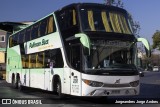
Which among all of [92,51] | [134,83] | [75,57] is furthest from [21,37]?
[134,83]

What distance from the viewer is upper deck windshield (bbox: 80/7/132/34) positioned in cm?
1548

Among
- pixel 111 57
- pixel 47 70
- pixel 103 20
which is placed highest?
pixel 103 20

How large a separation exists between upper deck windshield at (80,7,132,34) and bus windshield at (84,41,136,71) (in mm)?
691

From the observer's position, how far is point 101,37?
15180 mm

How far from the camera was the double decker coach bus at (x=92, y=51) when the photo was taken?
1484 centimetres

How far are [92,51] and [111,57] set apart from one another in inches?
31.3

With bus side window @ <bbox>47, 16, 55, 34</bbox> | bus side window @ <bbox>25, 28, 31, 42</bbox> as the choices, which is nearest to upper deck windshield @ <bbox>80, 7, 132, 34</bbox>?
bus side window @ <bbox>47, 16, 55, 34</bbox>

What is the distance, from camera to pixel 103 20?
15.8 metres

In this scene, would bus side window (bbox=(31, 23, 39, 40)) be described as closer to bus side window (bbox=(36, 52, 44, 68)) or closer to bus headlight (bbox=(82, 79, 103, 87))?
bus side window (bbox=(36, 52, 44, 68))

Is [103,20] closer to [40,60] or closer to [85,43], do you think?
[85,43]

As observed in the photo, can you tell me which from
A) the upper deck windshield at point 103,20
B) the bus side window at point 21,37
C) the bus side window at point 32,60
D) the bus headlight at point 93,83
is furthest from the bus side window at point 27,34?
the bus headlight at point 93,83

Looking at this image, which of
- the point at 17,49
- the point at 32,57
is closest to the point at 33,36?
the point at 32,57

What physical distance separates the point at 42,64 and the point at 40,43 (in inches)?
46.0

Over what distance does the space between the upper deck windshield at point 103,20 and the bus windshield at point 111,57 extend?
69 cm
